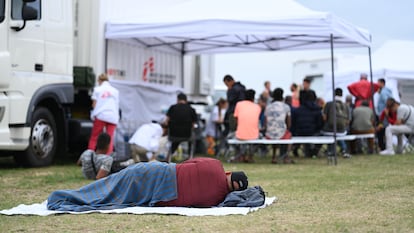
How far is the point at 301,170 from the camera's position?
1140cm

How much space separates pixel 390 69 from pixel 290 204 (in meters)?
13.9

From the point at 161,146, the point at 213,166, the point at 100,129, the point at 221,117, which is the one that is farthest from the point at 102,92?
the point at 213,166

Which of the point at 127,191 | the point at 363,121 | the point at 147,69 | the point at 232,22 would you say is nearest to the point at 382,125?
the point at 363,121

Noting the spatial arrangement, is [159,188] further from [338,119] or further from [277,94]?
[338,119]

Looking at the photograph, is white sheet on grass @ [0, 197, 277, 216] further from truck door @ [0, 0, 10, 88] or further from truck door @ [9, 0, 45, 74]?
truck door @ [9, 0, 45, 74]

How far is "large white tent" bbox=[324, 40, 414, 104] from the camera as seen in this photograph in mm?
20031

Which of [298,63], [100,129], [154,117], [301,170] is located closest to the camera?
[301,170]

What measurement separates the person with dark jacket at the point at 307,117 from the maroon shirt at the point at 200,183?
7682mm

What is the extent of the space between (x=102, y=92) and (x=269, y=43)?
18.3ft

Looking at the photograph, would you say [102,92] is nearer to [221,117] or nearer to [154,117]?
[154,117]

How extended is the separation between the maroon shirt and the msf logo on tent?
337 inches

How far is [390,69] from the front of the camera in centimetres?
2003

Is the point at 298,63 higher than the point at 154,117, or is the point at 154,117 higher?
the point at 298,63

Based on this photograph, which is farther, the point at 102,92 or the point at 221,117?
the point at 221,117
